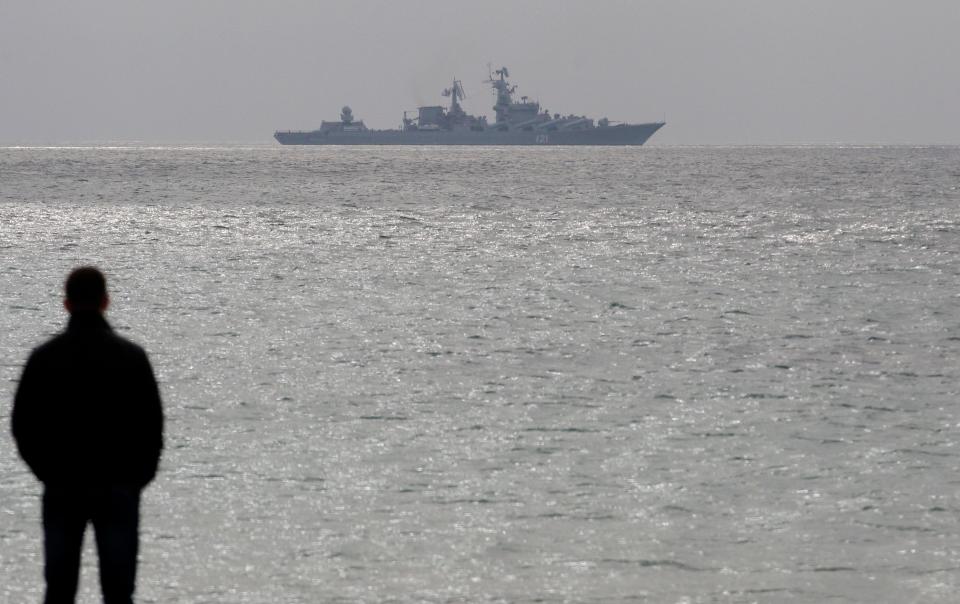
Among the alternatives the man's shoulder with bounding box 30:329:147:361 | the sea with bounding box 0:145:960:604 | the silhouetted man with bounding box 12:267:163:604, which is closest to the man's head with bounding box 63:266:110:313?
the silhouetted man with bounding box 12:267:163:604

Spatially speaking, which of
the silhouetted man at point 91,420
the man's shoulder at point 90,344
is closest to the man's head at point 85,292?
the silhouetted man at point 91,420

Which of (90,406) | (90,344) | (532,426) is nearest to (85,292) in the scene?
(90,344)

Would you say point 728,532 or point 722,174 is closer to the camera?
point 728,532

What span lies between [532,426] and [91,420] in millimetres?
9505

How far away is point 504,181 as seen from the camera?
130125 mm

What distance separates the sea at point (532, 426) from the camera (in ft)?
33.2

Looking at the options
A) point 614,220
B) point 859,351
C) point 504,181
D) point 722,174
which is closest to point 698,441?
point 859,351

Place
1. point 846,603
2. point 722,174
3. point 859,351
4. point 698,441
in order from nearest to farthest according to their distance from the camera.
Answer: point 846,603
point 698,441
point 859,351
point 722,174

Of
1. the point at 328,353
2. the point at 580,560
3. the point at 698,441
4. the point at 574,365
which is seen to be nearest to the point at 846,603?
the point at 580,560

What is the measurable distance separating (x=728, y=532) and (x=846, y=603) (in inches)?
72.8

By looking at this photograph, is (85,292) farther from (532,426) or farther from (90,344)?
(532,426)

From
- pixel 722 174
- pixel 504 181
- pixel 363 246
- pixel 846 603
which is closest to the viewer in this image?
pixel 846 603

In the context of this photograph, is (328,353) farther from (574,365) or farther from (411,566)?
(411,566)

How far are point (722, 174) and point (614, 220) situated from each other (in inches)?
3289
